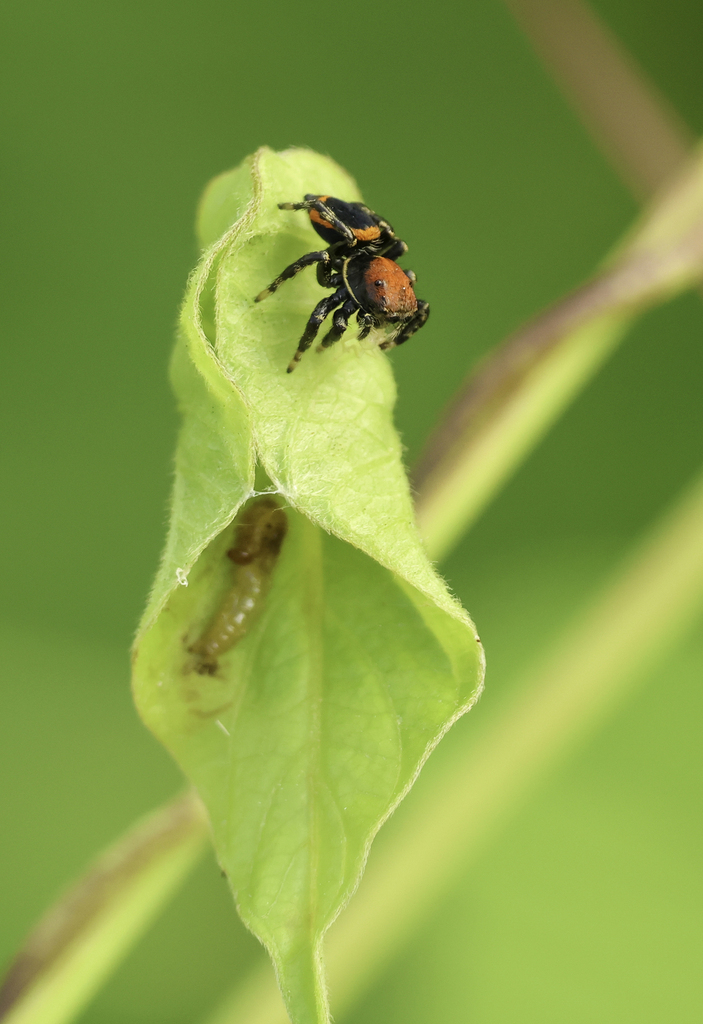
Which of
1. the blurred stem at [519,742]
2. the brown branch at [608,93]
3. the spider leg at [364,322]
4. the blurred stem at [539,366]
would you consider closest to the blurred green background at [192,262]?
the brown branch at [608,93]

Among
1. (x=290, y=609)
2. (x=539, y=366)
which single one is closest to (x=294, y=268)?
(x=290, y=609)

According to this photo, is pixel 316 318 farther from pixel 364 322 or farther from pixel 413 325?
pixel 413 325

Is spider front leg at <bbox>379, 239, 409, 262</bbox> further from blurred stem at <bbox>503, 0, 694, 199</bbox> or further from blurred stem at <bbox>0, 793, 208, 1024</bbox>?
blurred stem at <bbox>503, 0, 694, 199</bbox>

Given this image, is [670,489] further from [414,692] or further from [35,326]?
[414,692]

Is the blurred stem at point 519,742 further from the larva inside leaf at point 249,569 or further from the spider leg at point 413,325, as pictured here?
the larva inside leaf at point 249,569

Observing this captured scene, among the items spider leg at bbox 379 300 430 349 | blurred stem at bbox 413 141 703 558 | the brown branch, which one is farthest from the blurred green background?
spider leg at bbox 379 300 430 349
